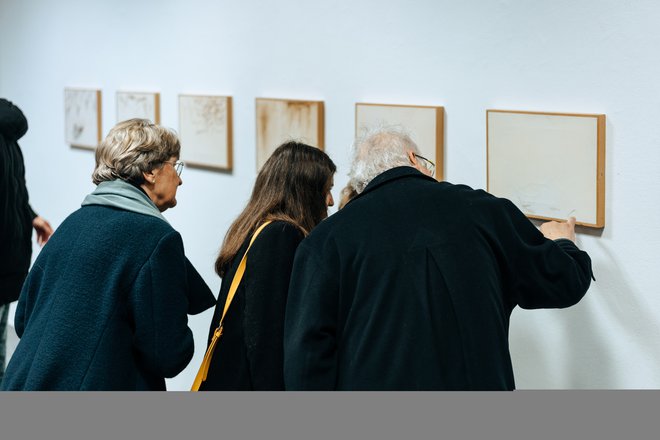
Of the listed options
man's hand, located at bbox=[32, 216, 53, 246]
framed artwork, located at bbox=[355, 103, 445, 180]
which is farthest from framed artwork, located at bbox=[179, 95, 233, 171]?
framed artwork, located at bbox=[355, 103, 445, 180]

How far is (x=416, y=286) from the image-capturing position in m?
2.11

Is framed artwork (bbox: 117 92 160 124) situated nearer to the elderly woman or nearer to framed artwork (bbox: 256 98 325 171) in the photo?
framed artwork (bbox: 256 98 325 171)

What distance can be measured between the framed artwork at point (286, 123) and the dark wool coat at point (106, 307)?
1.90 meters

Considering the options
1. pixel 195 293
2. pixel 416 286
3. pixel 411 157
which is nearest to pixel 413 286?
pixel 416 286

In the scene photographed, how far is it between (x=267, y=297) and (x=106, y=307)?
0.52m

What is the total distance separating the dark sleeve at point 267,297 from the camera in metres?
2.59

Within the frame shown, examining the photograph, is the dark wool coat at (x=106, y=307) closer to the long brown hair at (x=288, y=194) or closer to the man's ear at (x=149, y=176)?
the man's ear at (x=149, y=176)

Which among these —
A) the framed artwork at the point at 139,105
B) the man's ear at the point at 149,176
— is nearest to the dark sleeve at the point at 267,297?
the man's ear at the point at 149,176

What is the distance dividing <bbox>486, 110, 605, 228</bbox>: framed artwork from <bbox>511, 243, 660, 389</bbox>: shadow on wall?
0.76 ft

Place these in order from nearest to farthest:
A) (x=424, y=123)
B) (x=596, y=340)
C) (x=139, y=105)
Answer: (x=596, y=340)
(x=424, y=123)
(x=139, y=105)

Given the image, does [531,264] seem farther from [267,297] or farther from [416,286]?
[267,297]

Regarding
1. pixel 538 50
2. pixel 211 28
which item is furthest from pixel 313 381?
pixel 211 28

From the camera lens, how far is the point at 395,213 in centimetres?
216

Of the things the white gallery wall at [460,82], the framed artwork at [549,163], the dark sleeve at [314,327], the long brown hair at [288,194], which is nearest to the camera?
the dark sleeve at [314,327]
